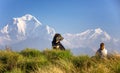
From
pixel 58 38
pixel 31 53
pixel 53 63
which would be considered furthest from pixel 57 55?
pixel 58 38

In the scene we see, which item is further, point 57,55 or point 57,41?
point 57,41

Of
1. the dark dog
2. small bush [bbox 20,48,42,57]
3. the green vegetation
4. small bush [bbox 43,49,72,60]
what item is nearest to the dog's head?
the dark dog

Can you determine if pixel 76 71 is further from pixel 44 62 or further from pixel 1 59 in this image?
pixel 1 59

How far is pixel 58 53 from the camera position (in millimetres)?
16562

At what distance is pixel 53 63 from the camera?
1468 cm

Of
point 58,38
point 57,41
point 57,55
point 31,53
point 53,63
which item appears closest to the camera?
point 53,63

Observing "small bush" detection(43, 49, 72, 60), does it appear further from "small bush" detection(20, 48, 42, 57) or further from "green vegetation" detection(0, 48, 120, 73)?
"small bush" detection(20, 48, 42, 57)

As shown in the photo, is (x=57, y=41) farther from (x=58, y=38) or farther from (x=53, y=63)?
(x=53, y=63)

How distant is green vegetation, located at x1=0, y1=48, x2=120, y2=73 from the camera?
41.0ft

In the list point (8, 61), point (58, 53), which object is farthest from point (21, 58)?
point (58, 53)

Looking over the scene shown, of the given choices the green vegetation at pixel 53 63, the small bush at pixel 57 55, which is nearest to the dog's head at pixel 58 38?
the green vegetation at pixel 53 63

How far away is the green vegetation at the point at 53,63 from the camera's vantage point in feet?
41.0

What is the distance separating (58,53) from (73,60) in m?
1.04

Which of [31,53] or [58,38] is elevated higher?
[58,38]
